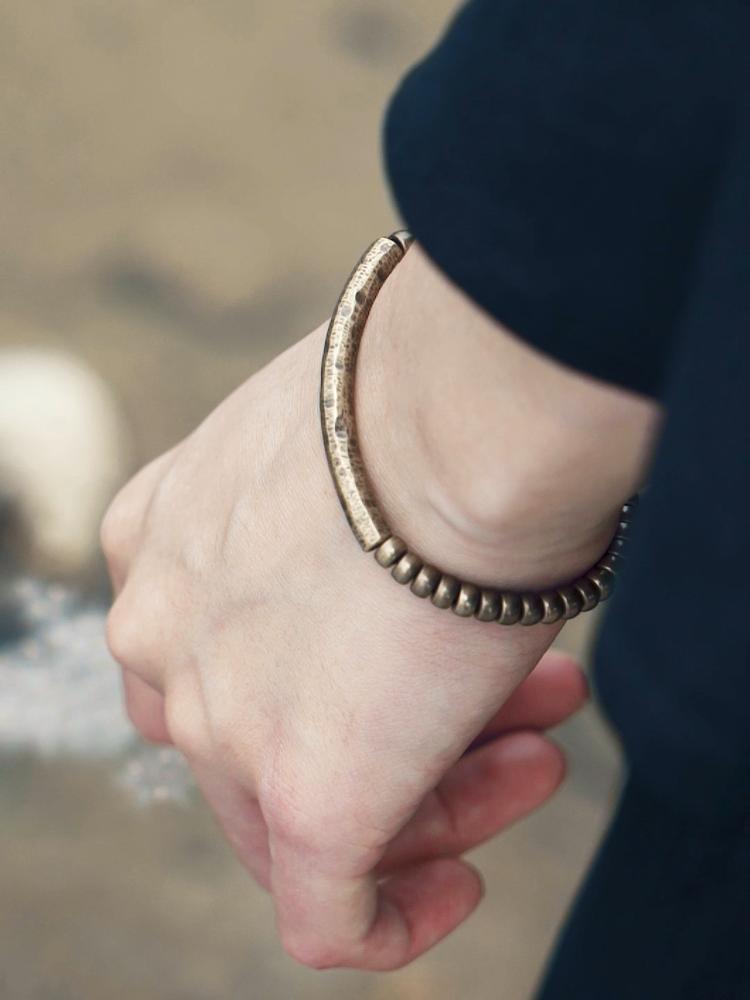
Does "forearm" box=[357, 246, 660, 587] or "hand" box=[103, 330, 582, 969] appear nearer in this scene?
"forearm" box=[357, 246, 660, 587]

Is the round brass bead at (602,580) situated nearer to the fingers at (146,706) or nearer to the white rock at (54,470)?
A: the fingers at (146,706)

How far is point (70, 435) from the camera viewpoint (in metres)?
1.33

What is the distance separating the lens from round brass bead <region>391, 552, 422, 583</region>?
453 millimetres

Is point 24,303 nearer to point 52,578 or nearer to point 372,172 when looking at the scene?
point 52,578

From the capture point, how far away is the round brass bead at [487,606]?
46 cm

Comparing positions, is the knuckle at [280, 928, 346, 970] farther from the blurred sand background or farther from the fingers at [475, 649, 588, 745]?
the blurred sand background

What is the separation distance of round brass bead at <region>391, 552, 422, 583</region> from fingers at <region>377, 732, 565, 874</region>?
0.74ft

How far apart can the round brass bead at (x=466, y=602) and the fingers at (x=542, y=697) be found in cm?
25

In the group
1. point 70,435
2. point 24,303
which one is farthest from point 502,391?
point 24,303

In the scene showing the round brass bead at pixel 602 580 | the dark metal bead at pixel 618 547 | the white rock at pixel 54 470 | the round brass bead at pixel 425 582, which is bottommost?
the white rock at pixel 54 470

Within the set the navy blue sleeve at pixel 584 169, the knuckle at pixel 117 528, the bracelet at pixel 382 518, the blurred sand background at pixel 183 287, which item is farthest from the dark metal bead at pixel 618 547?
the blurred sand background at pixel 183 287

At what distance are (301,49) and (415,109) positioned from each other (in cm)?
160

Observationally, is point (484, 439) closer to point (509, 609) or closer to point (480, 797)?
point (509, 609)

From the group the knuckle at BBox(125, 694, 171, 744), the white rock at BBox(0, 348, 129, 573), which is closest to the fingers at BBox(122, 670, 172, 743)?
the knuckle at BBox(125, 694, 171, 744)
